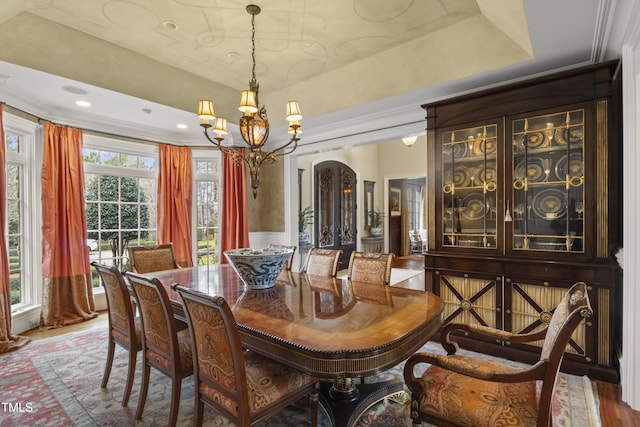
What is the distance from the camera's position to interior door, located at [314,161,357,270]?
7.11 meters

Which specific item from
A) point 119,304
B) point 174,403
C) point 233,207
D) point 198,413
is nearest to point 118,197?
point 233,207

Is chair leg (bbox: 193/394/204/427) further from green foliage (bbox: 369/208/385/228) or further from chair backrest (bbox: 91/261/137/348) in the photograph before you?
green foliage (bbox: 369/208/385/228)

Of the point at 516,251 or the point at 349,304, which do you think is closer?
the point at 349,304

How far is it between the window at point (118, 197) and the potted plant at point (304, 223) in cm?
262

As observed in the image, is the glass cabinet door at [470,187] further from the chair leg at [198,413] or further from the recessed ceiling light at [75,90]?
the recessed ceiling light at [75,90]

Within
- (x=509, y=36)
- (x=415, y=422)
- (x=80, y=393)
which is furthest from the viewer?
(x=509, y=36)

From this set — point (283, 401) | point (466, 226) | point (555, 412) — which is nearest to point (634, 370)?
point (555, 412)

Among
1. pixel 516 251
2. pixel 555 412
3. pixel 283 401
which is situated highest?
pixel 516 251

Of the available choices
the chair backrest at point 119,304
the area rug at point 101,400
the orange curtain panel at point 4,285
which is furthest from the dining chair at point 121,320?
the orange curtain panel at point 4,285

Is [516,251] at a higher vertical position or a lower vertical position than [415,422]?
higher

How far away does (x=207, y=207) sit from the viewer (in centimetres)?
534

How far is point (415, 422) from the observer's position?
1.54 metres

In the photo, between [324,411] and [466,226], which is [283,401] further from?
[466,226]

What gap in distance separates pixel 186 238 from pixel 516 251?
4358mm
